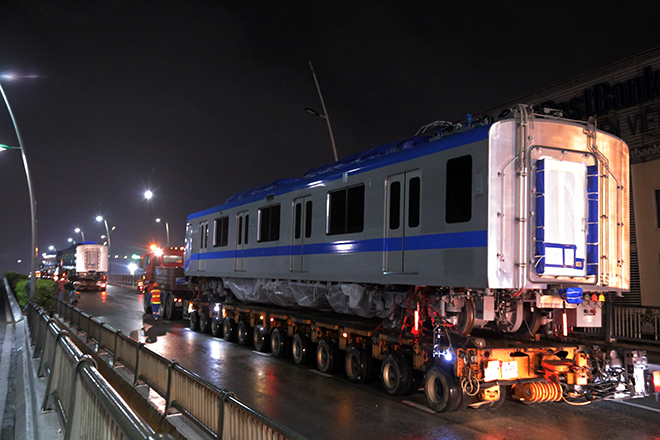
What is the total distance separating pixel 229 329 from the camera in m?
16.1

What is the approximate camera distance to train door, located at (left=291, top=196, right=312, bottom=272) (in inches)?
466

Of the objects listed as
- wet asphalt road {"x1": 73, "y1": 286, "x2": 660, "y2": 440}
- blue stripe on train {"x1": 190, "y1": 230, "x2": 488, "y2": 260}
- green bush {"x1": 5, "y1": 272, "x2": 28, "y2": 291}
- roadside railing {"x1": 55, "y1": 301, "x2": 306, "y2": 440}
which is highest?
blue stripe on train {"x1": 190, "y1": 230, "x2": 488, "y2": 260}

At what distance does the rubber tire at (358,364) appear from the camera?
997cm

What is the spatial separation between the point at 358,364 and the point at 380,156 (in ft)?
12.9

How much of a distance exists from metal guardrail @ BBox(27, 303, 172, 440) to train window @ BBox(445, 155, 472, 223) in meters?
5.07

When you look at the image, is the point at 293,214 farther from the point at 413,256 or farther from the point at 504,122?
the point at 504,122

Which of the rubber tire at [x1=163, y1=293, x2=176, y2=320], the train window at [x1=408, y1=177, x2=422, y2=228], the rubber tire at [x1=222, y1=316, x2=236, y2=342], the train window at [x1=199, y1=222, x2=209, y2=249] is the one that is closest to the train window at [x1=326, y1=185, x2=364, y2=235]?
the train window at [x1=408, y1=177, x2=422, y2=228]

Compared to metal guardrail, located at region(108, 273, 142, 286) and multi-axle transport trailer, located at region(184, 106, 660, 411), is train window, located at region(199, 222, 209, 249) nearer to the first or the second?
multi-axle transport trailer, located at region(184, 106, 660, 411)

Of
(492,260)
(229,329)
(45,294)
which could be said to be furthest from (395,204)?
(45,294)

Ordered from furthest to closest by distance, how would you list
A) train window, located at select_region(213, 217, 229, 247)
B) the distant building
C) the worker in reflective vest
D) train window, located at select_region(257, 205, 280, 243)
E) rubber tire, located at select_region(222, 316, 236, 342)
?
the worker in reflective vest → the distant building → train window, located at select_region(213, 217, 229, 247) → rubber tire, located at select_region(222, 316, 236, 342) → train window, located at select_region(257, 205, 280, 243)

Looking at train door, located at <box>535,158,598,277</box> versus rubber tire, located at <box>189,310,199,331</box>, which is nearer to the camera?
train door, located at <box>535,158,598,277</box>

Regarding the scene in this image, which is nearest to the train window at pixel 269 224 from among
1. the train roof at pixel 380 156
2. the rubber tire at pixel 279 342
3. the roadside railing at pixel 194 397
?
the train roof at pixel 380 156

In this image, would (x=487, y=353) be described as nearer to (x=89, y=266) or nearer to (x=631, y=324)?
(x=631, y=324)

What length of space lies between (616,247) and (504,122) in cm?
260
